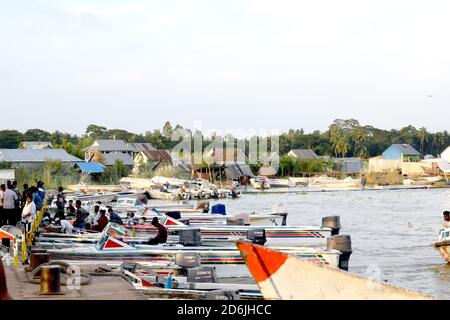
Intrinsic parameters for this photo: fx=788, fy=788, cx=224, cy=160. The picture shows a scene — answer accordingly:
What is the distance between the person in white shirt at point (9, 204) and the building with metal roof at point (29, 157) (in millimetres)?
51836

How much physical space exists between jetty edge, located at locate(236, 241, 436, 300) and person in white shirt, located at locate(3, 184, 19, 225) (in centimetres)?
1542

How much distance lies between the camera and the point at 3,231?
20219mm

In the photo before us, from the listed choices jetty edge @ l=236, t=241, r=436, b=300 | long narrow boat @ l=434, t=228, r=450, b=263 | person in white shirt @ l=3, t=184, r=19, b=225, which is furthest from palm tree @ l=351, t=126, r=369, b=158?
jetty edge @ l=236, t=241, r=436, b=300

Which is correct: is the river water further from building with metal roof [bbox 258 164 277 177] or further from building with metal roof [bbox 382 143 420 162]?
building with metal roof [bbox 382 143 420 162]

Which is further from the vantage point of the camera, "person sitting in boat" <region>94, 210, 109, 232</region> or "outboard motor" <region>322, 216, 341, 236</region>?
"outboard motor" <region>322, 216, 341, 236</region>

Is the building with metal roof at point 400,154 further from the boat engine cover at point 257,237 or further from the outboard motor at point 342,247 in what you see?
the outboard motor at point 342,247

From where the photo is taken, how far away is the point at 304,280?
9125mm

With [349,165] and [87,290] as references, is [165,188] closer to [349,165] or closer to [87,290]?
[349,165]

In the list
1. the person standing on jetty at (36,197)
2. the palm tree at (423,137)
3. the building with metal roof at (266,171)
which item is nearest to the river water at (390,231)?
the person standing on jetty at (36,197)

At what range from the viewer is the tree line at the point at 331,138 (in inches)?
5200

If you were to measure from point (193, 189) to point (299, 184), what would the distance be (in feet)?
113

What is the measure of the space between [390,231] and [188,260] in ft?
81.6

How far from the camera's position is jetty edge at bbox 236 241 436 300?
887 cm

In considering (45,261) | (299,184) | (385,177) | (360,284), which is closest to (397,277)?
(45,261)
